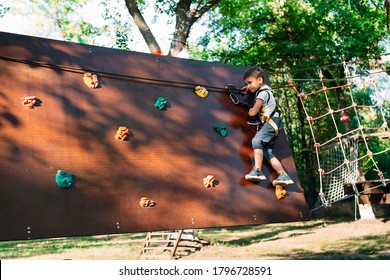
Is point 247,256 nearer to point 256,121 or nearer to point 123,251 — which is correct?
point 123,251

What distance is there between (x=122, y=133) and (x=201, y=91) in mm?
1052

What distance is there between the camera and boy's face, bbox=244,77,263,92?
486cm

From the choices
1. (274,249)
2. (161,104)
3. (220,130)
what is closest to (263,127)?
(220,130)

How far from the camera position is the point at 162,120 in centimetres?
430

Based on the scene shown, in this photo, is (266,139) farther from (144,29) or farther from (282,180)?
(144,29)

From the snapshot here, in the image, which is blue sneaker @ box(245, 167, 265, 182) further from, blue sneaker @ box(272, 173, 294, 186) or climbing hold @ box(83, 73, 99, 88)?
climbing hold @ box(83, 73, 99, 88)

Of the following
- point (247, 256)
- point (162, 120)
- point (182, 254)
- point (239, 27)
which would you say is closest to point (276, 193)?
point (162, 120)

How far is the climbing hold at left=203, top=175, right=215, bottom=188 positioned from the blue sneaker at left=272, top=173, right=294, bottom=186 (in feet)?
2.19

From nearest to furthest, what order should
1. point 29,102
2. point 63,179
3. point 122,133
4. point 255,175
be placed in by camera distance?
1. point 63,179
2. point 29,102
3. point 122,133
4. point 255,175

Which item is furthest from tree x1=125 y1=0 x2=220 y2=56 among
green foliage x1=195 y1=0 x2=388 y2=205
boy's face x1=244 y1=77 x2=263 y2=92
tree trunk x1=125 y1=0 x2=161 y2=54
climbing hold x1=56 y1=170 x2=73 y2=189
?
climbing hold x1=56 y1=170 x2=73 y2=189

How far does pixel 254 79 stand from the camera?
4855 mm

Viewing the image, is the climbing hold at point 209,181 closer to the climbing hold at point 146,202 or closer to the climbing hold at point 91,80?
the climbing hold at point 146,202

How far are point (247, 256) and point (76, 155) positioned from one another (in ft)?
17.9

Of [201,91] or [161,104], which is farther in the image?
[201,91]
